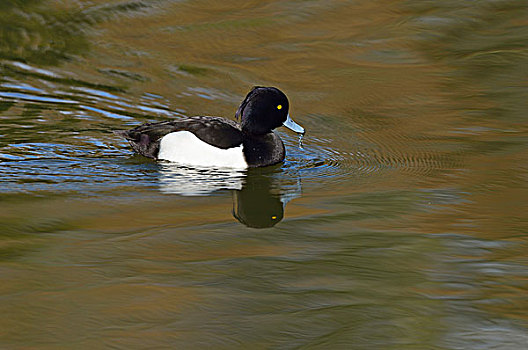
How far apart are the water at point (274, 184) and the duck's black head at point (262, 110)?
418mm

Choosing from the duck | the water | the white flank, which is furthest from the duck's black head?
the water

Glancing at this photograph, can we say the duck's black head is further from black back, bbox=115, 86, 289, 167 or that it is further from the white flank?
the white flank

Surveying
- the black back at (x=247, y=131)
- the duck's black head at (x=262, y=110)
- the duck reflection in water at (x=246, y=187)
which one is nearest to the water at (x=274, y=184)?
the duck reflection in water at (x=246, y=187)

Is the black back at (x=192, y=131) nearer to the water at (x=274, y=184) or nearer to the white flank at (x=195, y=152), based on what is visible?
the white flank at (x=195, y=152)

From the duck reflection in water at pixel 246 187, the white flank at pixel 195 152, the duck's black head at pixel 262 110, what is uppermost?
the duck's black head at pixel 262 110

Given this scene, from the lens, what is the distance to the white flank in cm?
734

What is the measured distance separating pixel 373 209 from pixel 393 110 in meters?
3.19

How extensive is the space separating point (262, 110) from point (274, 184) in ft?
3.07

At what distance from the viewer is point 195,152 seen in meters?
7.41

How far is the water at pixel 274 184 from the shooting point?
3.92m

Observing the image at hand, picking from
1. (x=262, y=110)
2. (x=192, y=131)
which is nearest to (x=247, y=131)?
(x=262, y=110)

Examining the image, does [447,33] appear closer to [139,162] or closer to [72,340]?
[139,162]

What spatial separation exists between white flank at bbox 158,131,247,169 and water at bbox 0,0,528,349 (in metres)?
0.18

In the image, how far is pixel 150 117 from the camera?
8.81 m
